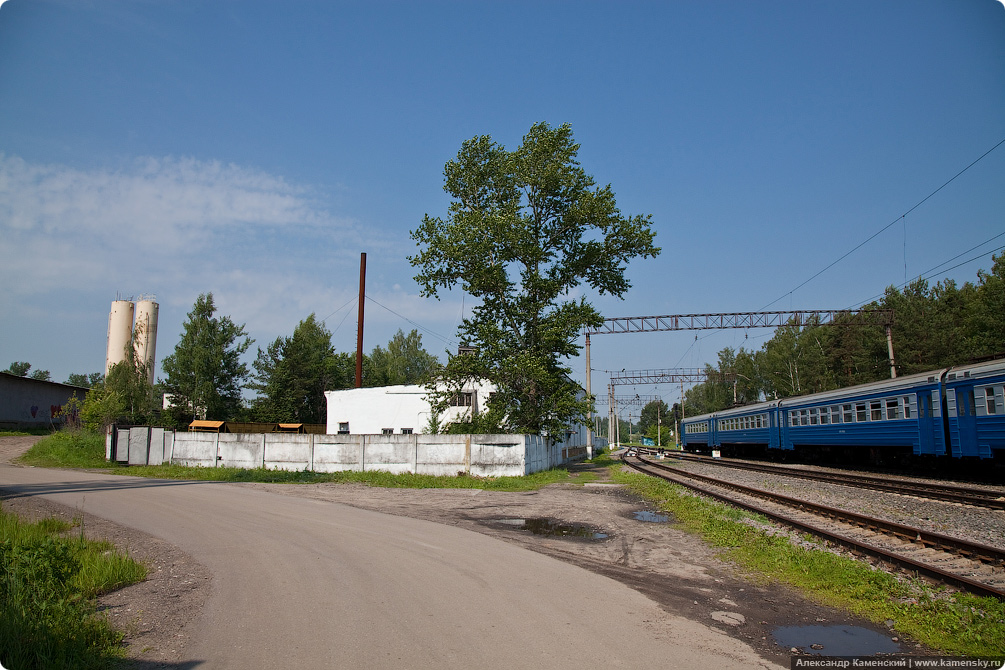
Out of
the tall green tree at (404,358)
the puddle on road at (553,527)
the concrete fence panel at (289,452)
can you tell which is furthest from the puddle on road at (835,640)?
the tall green tree at (404,358)

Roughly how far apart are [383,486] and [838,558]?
54.5 ft

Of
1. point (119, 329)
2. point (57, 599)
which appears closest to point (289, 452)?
point (57, 599)

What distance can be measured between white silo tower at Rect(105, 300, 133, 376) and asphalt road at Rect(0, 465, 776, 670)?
5117cm

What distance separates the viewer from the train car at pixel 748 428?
116 ft

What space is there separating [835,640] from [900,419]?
19.7m

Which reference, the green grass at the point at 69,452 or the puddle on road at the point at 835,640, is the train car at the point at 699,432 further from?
the puddle on road at the point at 835,640

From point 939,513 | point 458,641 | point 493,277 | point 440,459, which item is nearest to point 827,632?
point 458,641

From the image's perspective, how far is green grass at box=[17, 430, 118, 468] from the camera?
3178 cm

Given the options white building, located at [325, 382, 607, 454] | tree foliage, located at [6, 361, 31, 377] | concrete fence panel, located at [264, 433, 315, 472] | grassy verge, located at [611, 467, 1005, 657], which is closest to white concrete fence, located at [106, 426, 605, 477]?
concrete fence panel, located at [264, 433, 315, 472]

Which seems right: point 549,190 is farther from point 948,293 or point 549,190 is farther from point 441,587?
point 948,293

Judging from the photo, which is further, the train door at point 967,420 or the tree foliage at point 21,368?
the tree foliage at point 21,368

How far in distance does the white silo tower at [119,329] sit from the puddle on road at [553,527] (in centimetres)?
5352

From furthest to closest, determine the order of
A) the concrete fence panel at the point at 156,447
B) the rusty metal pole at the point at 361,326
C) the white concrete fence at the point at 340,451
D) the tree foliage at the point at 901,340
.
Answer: the tree foliage at the point at 901,340 → the rusty metal pole at the point at 361,326 → the concrete fence panel at the point at 156,447 → the white concrete fence at the point at 340,451

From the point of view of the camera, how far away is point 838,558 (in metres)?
9.03
